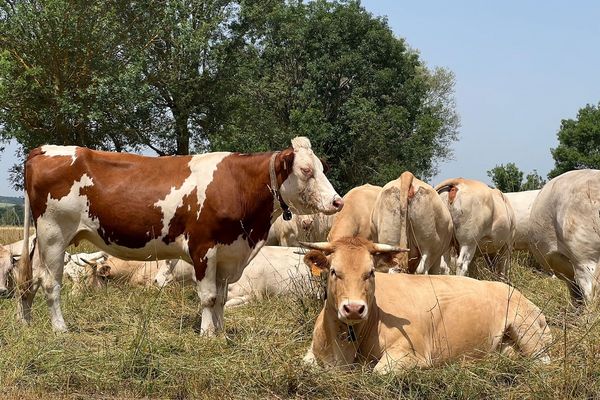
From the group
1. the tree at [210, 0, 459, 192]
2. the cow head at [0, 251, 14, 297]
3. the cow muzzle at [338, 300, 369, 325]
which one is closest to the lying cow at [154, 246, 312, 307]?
the cow head at [0, 251, 14, 297]

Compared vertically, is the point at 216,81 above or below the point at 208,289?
above

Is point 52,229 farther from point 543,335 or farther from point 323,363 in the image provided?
point 543,335

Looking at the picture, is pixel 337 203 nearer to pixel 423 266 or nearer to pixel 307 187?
pixel 307 187

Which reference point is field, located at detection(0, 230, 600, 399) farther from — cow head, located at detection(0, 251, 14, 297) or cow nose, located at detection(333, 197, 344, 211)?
cow head, located at detection(0, 251, 14, 297)

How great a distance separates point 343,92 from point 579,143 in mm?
19840

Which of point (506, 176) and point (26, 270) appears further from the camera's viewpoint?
point (506, 176)

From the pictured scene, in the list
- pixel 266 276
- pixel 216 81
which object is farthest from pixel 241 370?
pixel 216 81

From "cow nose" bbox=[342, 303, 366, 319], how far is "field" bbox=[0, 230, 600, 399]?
1.56 ft

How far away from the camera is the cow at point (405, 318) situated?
6.31 m

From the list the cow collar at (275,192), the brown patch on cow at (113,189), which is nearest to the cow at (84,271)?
the brown patch on cow at (113,189)

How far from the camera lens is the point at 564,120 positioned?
2162 inches

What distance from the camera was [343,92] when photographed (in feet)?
139

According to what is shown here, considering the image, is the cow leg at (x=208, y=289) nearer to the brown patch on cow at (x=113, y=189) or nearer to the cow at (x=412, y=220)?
the brown patch on cow at (x=113, y=189)

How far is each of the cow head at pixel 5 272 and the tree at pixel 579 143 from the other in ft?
147
